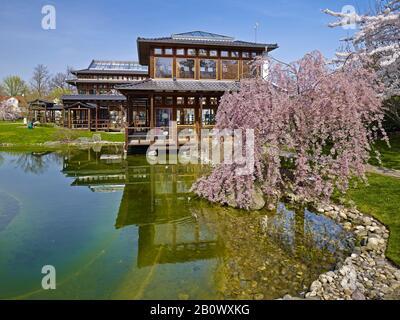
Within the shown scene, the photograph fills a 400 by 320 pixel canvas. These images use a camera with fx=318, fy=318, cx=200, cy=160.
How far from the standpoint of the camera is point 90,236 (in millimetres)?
8312

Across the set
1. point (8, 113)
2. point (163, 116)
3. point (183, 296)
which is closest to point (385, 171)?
point (183, 296)

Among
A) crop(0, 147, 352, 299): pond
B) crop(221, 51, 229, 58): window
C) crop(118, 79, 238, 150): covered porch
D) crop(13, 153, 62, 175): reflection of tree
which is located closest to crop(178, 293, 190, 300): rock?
crop(0, 147, 352, 299): pond

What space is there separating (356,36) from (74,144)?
1023 inches

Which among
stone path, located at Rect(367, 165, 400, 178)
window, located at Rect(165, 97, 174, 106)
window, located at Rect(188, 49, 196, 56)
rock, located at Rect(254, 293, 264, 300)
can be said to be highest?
window, located at Rect(188, 49, 196, 56)

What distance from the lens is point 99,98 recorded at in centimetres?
3884

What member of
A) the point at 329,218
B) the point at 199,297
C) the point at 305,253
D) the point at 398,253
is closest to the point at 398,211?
the point at 329,218

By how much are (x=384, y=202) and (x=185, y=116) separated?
16619 mm

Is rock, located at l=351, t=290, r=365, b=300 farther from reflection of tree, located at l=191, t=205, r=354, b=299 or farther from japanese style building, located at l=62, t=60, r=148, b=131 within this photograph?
japanese style building, located at l=62, t=60, r=148, b=131

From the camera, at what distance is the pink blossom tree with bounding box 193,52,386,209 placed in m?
8.70

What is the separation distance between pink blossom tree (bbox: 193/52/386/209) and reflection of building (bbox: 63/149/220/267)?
222 cm

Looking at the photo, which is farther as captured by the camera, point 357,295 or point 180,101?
point 180,101

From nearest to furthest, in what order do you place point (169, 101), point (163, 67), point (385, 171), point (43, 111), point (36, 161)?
point (385, 171) < point (36, 161) < point (163, 67) < point (169, 101) < point (43, 111)

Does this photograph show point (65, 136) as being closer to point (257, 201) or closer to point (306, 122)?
point (257, 201)

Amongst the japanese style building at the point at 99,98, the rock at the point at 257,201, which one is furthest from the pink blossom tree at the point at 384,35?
the japanese style building at the point at 99,98
